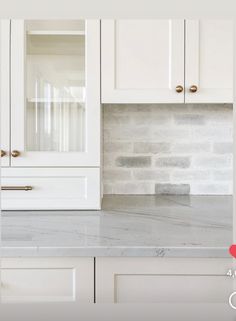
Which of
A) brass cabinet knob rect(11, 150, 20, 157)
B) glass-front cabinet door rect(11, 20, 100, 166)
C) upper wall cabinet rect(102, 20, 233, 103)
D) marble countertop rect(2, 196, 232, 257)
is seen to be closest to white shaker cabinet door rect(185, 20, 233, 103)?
upper wall cabinet rect(102, 20, 233, 103)

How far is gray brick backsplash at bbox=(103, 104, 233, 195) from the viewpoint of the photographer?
6.60 ft

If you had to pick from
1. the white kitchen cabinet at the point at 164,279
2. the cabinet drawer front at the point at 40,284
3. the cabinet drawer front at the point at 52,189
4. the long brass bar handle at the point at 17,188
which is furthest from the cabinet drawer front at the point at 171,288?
the long brass bar handle at the point at 17,188

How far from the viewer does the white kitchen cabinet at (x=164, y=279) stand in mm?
1067

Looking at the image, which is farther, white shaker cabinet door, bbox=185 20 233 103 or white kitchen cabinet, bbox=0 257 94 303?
white shaker cabinet door, bbox=185 20 233 103

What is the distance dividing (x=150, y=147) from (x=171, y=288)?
41.0 inches

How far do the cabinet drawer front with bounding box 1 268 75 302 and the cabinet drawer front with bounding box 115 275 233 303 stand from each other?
0.45 feet

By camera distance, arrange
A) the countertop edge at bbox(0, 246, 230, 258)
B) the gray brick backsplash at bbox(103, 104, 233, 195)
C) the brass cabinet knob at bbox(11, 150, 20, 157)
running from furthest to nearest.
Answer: the gray brick backsplash at bbox(103, 104, 233, 195) < the brass cabinet knob at bbox(11, 150, 20, 157) < the countertop edge at bbox(0, 246, 230, 258)

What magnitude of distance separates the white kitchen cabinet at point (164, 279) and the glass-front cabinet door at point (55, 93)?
57 cm

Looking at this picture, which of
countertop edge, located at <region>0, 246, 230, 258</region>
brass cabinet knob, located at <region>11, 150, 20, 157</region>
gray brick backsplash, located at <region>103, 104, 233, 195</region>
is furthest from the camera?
gray brick backsplash, located at <region>103, 104, 233, 195</region>

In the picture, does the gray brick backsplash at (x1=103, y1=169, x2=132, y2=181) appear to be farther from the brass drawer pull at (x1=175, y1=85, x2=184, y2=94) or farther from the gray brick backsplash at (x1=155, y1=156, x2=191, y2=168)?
the brass drawer pull at (x1=175, y1=85, x2=184, y2=94)

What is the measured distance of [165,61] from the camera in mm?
1583

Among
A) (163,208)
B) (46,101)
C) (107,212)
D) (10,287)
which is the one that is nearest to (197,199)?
(163,208)

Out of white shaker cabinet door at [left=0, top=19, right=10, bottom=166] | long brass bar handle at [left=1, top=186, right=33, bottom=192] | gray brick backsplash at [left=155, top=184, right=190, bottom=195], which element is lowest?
gray brick backsplash at [left=155, top=184, right=190, bottom=195]

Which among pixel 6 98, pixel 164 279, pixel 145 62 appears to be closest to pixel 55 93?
pixel 6 98
